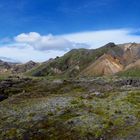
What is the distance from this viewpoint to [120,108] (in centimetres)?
6041

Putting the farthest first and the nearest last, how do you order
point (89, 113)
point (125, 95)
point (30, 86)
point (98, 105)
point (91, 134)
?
point (30, 86), point (125, 95), point (98, 105), point (89, 113), point (91, 134)

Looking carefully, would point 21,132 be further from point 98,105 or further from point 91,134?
point 98,105

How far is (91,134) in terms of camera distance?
49.9m

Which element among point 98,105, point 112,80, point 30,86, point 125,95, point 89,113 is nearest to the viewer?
point 89,113

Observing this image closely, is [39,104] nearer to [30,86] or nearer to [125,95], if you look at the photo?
[125,95]

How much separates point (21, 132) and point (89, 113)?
12.7 meters

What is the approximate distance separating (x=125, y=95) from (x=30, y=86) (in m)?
55.7

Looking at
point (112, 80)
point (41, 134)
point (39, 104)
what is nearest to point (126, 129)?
point (41, 134)

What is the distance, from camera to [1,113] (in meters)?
63.5

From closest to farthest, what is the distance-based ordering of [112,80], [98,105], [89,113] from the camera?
[89,113], [98,105], [112,80]

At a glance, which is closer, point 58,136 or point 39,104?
point 58,136

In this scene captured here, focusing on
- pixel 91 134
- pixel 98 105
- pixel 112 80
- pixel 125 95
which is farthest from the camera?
pixel 112 80

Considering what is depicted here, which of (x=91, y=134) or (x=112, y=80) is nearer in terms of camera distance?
(x=91, y=134)

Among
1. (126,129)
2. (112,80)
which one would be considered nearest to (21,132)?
(126,129)
